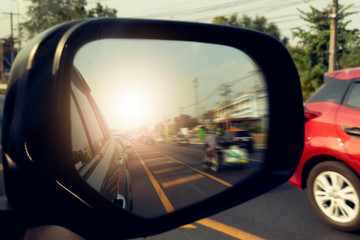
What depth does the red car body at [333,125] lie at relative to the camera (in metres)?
3.34

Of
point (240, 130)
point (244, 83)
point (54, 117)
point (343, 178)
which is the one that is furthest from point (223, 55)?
point (343, 178)

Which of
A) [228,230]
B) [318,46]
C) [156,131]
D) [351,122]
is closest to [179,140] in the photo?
[156,131]

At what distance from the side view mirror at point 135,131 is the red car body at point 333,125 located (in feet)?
7.49

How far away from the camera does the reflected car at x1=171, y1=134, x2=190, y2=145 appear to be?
3.08ft

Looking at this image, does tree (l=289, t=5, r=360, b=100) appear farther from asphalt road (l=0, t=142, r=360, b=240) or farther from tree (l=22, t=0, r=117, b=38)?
tree (l=22, t=0, r=117, b=38)

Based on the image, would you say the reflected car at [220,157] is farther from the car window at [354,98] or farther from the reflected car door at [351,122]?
the car window at [354,98]

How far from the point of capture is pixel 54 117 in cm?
67

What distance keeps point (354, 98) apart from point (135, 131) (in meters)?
3.36

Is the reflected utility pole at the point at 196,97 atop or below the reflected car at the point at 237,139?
atop

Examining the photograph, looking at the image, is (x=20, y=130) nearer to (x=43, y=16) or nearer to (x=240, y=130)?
(x=240, y=130)

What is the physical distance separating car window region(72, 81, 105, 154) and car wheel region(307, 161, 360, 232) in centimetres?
301

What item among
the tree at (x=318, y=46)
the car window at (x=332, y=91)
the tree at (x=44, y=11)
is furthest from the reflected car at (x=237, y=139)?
the tree at (x=44, y=11)

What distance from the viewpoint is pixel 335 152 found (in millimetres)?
3496

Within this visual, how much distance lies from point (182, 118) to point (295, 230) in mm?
3104
